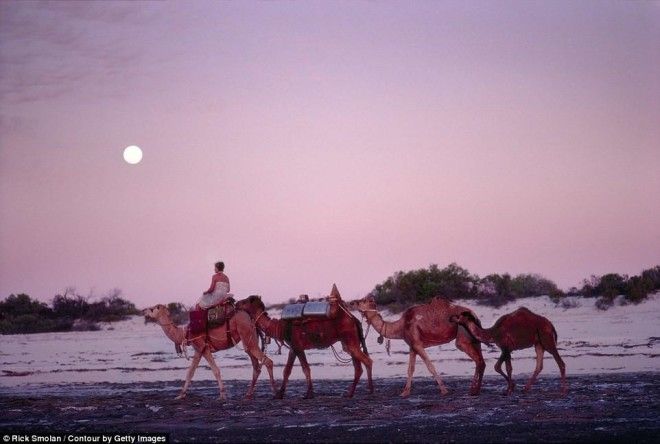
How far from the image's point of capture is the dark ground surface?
10527 millimetres

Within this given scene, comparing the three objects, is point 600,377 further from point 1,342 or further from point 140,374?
point 1,342

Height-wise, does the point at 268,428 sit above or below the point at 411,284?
below

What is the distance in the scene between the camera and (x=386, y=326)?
54.2 feet

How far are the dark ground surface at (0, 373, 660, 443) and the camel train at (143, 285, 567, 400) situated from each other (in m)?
0.59

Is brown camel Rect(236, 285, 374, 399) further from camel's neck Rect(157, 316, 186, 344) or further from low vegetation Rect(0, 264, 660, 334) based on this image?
low vegetation Rect(0, 264, 660, 334)

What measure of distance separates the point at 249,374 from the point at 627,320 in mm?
14378

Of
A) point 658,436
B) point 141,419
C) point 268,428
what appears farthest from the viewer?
point 141,419

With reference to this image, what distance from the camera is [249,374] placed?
70.6 feet

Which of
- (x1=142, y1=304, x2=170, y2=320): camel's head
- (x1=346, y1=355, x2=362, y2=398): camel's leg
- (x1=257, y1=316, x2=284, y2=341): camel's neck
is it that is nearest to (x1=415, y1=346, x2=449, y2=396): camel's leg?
(x1=346, y1=355, x2=362, y2=398): camel's leg

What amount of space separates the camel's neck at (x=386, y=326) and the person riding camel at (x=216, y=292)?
3001mm

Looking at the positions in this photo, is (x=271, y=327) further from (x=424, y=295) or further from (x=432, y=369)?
(x=424, y=295)

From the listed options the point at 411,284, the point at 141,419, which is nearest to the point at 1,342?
the point at 411,284

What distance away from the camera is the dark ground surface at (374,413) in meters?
10.5

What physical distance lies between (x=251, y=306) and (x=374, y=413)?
4.84 m
